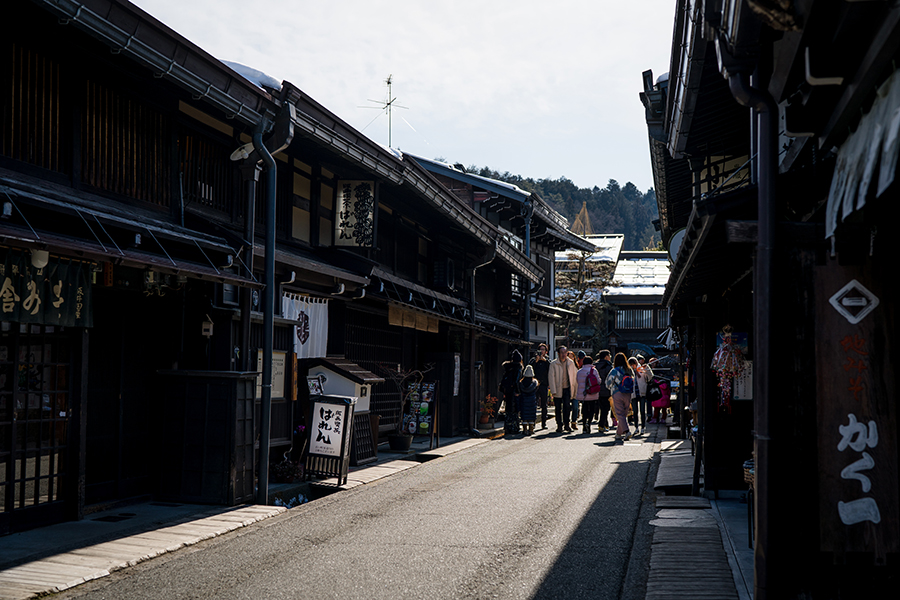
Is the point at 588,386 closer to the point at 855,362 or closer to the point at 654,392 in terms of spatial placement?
the point at 654,392

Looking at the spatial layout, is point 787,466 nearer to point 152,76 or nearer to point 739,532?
point 739,532

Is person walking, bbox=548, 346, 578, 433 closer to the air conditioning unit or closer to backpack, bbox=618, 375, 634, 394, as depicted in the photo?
backpack, bbox=618, 375, 634, 394

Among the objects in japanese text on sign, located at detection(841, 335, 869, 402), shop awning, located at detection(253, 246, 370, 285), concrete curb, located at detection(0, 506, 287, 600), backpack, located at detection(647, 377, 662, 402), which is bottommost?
concrete curb, located at detection(0, 506, 287, 600)

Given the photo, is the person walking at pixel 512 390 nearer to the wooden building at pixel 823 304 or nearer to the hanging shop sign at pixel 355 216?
the hanging shop sign at pixel 355 216

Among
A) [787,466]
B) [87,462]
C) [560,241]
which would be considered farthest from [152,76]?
[560,241]

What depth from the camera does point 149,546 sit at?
8016 millimetres

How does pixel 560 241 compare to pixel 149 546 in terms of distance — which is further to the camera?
pixel 560 241

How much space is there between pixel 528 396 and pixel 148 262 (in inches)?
581

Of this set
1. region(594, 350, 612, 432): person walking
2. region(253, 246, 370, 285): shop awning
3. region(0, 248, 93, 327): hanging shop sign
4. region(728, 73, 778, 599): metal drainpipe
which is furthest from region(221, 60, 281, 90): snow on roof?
region(594, 350, 612, 432): person walking

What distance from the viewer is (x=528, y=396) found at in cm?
2189

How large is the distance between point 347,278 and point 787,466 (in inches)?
401

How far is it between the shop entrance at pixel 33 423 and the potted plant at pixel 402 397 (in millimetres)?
8634

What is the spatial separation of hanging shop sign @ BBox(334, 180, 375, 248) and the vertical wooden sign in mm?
11341

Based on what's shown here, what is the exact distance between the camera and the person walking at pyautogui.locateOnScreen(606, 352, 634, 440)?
66.0ft
